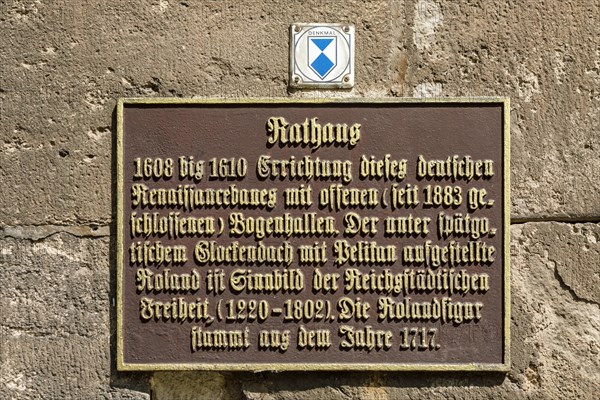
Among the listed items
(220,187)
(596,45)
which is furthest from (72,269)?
(596,45)

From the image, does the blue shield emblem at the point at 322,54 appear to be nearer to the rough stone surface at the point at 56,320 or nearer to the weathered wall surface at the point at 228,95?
the weathered wall surface at the point at 228,95

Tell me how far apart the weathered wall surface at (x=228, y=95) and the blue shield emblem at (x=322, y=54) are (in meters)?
Answer: 0.10

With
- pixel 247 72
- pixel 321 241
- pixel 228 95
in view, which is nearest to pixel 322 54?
pixel 247 72

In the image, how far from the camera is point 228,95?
3.11 metres

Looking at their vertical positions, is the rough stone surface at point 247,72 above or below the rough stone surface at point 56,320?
above

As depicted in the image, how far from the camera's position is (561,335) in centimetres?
310

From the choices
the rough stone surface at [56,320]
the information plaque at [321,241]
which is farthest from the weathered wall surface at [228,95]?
the information plaque at [321,241]

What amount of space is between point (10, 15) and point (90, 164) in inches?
29.6

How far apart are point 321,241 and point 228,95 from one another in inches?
29.9

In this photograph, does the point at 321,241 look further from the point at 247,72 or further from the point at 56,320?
the point at 56,320

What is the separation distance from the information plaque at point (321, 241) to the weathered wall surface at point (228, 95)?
117 millimetres

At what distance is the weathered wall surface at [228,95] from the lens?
3.09 meters

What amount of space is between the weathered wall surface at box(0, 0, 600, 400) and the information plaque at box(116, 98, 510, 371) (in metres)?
0.12

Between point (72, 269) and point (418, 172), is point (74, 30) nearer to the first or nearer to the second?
point (72, 269)
